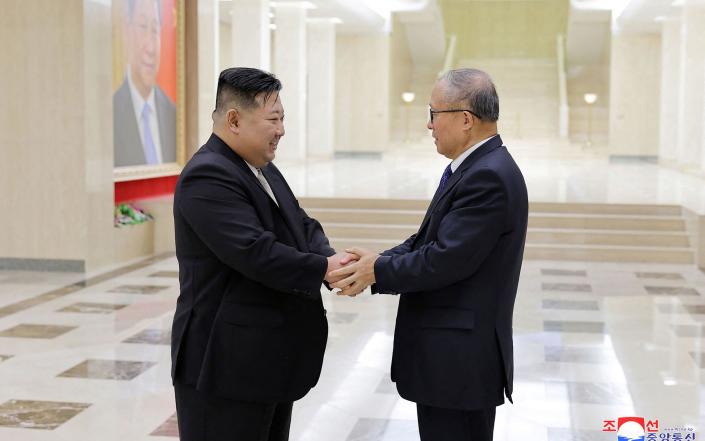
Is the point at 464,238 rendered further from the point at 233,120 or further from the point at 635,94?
the point at 635,94

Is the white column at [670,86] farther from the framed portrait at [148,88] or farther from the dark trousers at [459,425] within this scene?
the dark trousers at [459,425]

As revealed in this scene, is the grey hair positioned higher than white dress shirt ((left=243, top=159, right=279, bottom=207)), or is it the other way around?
the grey hair

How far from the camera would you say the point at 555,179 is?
1797 cm

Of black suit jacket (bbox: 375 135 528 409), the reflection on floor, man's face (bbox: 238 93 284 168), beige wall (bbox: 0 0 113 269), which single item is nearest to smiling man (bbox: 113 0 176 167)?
beige wall (bbox: 0 0 113 269)

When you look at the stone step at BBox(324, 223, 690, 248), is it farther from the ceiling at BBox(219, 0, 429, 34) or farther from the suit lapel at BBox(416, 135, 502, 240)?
the ceiling at BBox(219, 0, 429, 34)

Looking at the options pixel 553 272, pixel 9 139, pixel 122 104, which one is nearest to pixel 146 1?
pixel 122 104

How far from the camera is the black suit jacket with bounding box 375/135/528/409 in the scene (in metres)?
2.84

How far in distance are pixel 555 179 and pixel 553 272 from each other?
752 centimetres

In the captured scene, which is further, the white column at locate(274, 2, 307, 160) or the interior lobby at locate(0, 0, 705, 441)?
the white column at locate(274, 2, 307, 160)

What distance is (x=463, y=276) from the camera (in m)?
2.85

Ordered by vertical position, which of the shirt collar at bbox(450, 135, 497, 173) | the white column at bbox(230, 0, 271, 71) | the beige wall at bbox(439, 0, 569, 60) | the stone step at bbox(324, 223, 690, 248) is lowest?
the stone step at bbox(324, 223, 690, 248)

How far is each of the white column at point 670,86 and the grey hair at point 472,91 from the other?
2251 centimetres

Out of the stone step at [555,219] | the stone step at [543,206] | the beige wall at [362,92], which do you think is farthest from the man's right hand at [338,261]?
the beige wall at [362,92]

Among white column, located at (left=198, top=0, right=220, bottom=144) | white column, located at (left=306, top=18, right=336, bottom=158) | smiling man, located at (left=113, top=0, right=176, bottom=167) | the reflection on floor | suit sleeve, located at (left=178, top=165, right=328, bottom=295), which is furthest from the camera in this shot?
white column, located at (left=306, top=18, right=336, bottom=158)
